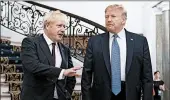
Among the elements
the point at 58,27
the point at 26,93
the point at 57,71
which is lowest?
the point at 26,93

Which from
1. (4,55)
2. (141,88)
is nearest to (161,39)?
(4,55)

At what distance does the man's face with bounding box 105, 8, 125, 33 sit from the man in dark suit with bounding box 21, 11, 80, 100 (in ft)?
1.20

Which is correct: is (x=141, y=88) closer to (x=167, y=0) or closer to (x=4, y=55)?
(x=4, y=55)

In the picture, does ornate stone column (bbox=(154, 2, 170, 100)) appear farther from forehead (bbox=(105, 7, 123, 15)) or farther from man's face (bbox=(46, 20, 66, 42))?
man's face (bbox=(46, 20, 66, 42))

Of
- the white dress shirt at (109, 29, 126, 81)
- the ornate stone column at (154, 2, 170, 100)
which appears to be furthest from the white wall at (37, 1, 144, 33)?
the white dress shirt at (109, 29, 126, 81)

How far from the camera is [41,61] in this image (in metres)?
2.47

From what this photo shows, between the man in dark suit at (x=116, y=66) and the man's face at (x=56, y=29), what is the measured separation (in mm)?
280

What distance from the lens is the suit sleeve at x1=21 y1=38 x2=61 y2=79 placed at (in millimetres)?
2363

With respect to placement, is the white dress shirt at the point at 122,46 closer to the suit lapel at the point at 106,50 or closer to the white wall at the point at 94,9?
the suit lapel at the point at 106,50

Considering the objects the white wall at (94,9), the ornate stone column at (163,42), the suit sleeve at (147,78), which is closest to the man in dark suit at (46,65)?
the suit sleeve at (147,78)

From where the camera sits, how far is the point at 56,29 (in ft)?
8.14

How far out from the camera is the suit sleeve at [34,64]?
7.75 ft

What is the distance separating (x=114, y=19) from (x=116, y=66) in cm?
38

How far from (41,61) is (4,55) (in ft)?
13.4
